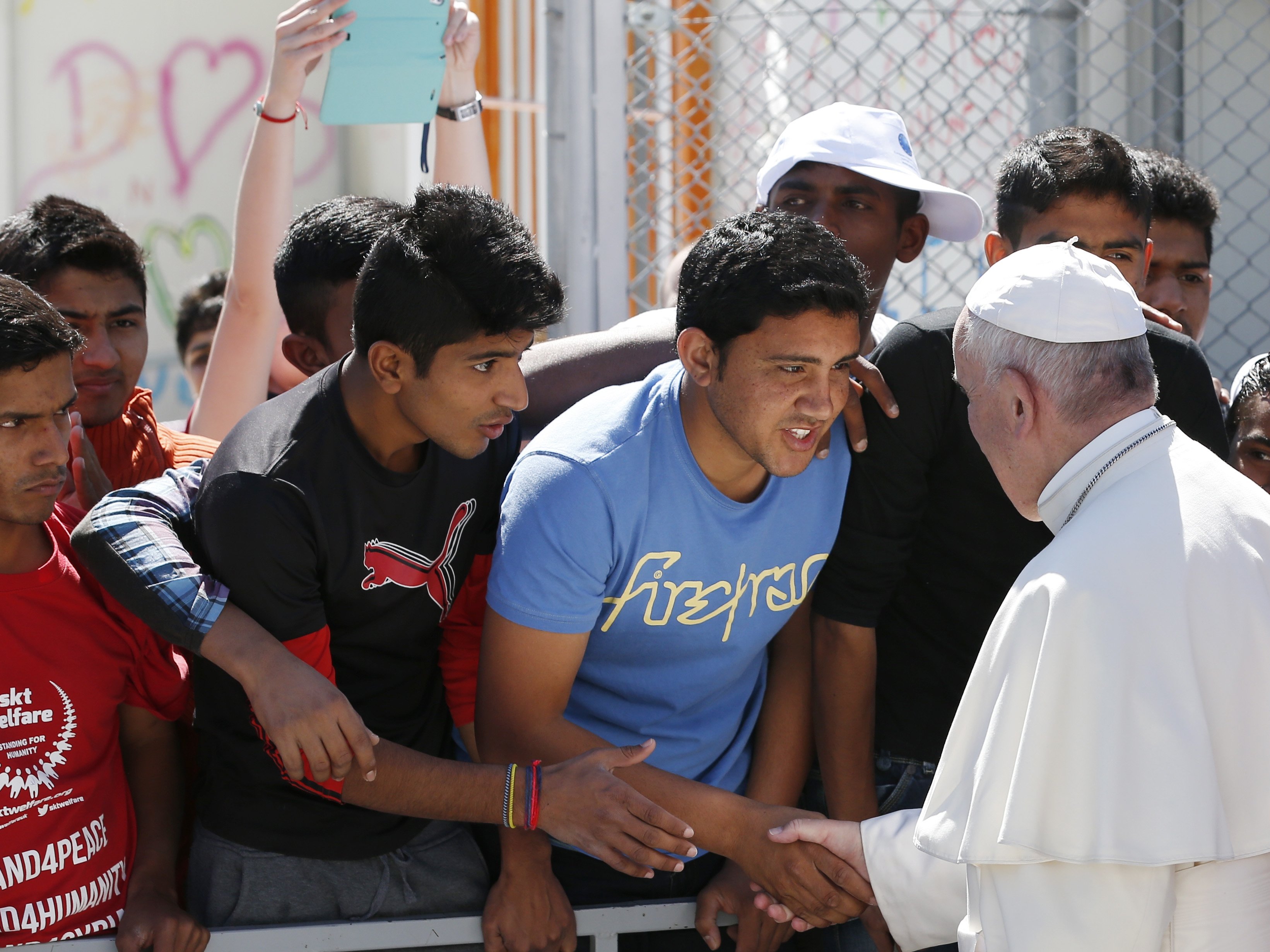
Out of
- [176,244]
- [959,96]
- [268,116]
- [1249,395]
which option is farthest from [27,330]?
[176,244]

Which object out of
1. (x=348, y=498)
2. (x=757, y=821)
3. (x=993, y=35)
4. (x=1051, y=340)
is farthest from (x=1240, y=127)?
(x=348, y=498)

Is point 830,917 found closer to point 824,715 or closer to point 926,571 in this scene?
point 824,715

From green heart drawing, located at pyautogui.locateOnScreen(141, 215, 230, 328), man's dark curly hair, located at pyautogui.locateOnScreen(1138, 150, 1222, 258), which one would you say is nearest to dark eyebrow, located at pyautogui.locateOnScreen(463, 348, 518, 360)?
man's dark curly hair, located at pyautogui.locateOnScreen(1138, 150, 1222, 258)

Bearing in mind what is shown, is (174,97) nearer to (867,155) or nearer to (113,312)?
(113,312)

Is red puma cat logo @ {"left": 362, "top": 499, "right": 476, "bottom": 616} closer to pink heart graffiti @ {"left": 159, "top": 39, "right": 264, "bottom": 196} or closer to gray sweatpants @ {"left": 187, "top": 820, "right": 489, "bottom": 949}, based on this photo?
gray sweatpants @ {"left": 187, "top": 820, "right": 489, "bottom": 949}

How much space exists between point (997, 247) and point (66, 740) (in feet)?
6.81

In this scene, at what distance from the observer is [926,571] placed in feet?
8.13

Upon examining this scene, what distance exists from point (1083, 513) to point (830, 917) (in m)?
0.95

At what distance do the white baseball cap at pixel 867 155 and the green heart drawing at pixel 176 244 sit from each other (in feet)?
14.5

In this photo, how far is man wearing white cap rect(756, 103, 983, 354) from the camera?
2705 mm

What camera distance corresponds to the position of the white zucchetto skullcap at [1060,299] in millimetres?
1867

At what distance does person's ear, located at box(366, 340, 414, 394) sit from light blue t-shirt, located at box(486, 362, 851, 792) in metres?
0.26

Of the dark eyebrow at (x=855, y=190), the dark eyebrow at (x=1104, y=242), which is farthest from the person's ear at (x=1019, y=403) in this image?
the dark eyebrow at (x=855, y=190)

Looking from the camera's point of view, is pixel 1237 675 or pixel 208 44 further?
pixel 208 44
